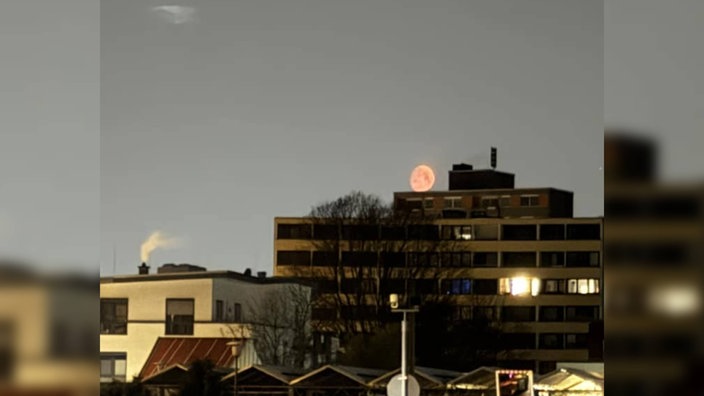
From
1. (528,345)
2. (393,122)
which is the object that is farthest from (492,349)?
(393,122)

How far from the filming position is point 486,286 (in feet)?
11.2

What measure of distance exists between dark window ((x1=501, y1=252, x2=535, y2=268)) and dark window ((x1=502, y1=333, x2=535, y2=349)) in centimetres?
18

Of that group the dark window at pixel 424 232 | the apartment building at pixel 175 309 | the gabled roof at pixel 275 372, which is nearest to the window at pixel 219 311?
the apartment building at pixel 175 309

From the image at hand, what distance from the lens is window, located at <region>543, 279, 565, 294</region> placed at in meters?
3.28

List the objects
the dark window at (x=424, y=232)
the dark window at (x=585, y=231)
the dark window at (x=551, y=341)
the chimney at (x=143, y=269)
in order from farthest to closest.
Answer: the chimney at (x=143, y=269) < the dark window at (x=424, y=232) < the dark window at (x=551, y=341) < the dark window at (x=585, y=231)

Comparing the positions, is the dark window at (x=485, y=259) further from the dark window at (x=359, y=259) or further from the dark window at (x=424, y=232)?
the dark window at (x=359, y=259)

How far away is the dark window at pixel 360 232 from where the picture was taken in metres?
3.50

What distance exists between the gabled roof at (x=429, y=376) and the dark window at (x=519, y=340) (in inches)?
6.2

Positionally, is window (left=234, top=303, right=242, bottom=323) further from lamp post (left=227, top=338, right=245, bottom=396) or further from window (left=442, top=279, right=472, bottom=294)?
window (left=442, top=279, right=472, bottom=294)

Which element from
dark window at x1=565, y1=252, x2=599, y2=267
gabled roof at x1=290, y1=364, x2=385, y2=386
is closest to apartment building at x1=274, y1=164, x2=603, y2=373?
dark window at x1=565, y1=252, x2=599, y2=267

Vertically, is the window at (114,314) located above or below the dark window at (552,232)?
below

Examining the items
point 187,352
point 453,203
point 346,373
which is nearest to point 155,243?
point 187,352

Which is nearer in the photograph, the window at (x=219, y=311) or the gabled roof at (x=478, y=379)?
the gabled roof at (x=478, y=379)

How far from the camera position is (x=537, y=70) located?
3.30m
